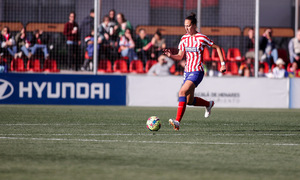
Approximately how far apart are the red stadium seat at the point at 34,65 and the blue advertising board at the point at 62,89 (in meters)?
0.43

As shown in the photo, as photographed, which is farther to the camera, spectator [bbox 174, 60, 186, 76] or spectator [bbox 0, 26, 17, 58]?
spectator [bbox 174, 60, 186, 76]

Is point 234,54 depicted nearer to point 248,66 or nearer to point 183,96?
point 248,66

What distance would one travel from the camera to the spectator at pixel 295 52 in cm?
1934

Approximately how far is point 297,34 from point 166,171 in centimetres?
1441

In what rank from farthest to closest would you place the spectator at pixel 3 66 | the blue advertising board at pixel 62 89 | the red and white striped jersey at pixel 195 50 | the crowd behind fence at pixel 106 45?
the crowd behind fence at pixel 106 45 → the spectator at pixel 3 66 → the blue advertising board at pixel 62 89 → the red and white striped jersey at pixel 195 50

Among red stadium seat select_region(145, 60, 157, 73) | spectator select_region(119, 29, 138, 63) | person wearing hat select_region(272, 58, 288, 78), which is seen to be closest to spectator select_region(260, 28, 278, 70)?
person wearing hat select_region(272, 58, 288, 78)

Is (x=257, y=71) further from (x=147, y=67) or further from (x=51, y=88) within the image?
(x=51, y=88)

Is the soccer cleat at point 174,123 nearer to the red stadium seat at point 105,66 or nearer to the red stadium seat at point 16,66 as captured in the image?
the red stadium seat at point 105,66

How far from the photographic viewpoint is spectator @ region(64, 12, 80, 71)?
17609mm

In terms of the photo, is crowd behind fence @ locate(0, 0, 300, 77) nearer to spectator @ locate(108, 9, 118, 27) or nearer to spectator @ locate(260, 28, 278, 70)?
spectator @ locate(108, 9, 118, 27)

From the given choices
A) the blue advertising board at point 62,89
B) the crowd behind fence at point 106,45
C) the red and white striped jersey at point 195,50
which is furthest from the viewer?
the crowd behind fence at point 106,45

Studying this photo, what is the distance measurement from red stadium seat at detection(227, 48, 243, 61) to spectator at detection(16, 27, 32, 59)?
19.8ft

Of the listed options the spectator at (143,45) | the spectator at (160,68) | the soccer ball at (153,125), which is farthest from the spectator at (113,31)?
the soccer ball at (153,125)

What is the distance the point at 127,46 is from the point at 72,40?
5.42 feet
